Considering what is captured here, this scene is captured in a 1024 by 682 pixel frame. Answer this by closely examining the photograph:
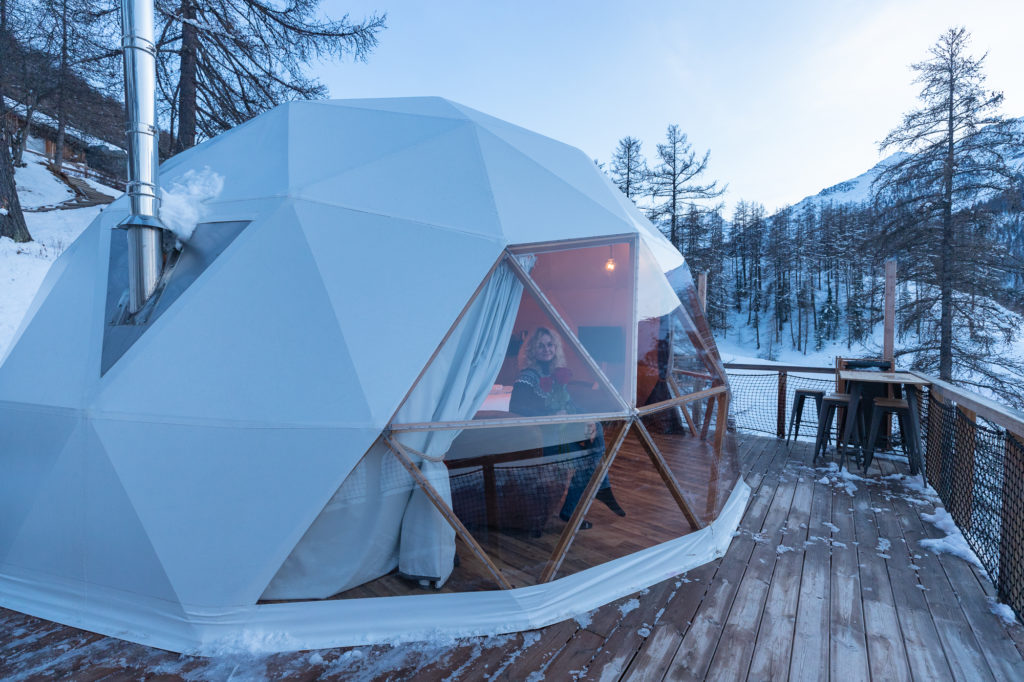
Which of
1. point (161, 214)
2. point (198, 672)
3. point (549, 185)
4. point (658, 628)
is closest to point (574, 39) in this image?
point (549, 185)

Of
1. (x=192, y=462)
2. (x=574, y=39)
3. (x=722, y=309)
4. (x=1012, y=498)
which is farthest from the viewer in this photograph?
(x=722, y=309)

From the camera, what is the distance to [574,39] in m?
9.73

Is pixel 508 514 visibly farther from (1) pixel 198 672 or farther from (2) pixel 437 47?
(2) pixel 437 47

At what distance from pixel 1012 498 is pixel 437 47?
11.2 meters

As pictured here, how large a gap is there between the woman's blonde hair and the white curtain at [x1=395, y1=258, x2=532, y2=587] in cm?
16

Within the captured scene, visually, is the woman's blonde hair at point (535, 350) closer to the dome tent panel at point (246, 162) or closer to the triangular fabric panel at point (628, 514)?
the triangular fabric panel at point (628, 514)

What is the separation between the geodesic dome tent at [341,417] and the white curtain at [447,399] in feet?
0.05

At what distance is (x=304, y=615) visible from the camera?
2.85 m

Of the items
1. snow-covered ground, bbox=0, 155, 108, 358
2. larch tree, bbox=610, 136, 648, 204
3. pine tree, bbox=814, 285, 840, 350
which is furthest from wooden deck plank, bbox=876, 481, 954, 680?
pine tree, bbox=814, 285, 840, 350

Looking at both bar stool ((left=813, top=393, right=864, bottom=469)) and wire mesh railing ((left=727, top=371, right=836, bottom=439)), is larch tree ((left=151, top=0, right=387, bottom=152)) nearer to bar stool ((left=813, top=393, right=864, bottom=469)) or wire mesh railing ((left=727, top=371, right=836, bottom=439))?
wire mesh railing ((left=727, top=371, right=836, bottom=439))

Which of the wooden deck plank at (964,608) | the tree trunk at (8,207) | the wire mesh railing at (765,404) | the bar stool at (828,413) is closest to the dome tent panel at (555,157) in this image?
the wooden deck plank at (964,608)

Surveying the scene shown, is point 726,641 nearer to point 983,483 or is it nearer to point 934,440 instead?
point 983,483

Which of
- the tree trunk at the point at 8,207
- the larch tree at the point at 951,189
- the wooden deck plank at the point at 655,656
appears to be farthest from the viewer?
the larch tree at the point at 951,189

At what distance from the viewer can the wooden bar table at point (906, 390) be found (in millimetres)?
5762
